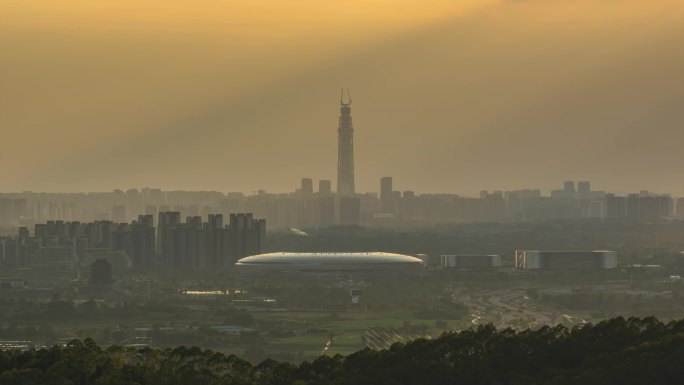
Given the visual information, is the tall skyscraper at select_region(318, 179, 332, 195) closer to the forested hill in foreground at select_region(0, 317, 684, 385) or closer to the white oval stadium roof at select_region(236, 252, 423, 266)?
the white oval stadium roof at select_region(236, 252, 423, 266)


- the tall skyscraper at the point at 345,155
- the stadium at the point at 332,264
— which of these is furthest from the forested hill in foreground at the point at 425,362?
the tall skyscraper at the point at 345,155

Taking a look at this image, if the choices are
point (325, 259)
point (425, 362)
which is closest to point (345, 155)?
point (325, 259)

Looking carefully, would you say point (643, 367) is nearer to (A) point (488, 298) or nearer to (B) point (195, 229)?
(A) point (488, 298)

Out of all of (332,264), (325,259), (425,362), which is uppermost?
(325,259)

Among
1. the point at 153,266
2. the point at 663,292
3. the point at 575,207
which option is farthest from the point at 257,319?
the point at 575,207

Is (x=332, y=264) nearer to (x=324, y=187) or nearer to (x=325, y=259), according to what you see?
(x=325, y=259)

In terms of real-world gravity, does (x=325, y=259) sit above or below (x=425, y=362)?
above

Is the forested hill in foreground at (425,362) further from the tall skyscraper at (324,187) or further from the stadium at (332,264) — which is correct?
the tall skyscraper at (324,187)
